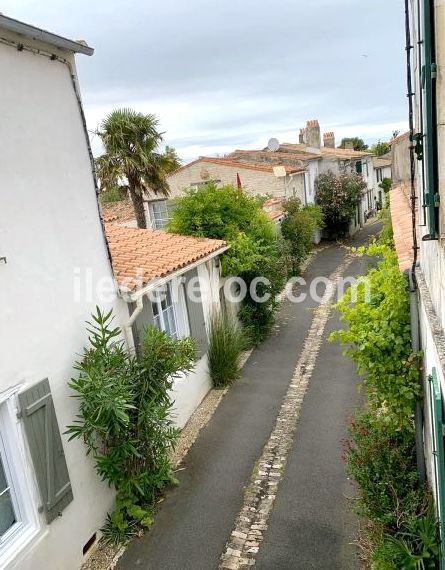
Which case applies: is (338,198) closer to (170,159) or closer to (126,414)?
(170,159)

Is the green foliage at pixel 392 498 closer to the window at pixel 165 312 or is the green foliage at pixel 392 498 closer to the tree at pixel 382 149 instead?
the window at pixel 165 312

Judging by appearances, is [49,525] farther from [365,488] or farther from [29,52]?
[29,52]

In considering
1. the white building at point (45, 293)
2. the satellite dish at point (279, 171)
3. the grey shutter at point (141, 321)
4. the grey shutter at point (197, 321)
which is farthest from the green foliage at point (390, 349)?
the satellite dish at point (279, 171)

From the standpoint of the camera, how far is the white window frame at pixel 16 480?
5.68m

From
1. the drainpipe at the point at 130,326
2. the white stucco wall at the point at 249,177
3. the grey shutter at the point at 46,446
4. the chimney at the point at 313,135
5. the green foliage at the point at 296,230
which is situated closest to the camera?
the grey shutter at the point at 46,446

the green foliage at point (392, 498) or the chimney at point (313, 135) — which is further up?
the chimney at point (313, 135)

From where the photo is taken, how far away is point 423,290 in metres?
5.42

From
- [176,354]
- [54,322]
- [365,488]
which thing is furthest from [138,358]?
[365,488]

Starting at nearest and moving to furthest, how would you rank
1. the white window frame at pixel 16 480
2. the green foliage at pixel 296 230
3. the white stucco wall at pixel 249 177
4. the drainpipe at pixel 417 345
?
1. the white window frame at pixel 16 480
2. the drainpipe at pixel 417 345
3. the green foliage at pixel 296 230
4. the white stucco wall at pixel 249 177

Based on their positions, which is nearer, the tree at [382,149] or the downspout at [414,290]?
the downspout at [414,290]

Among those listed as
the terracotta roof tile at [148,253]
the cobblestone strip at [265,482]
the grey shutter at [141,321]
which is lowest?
the cobblestone strip at [265,482]

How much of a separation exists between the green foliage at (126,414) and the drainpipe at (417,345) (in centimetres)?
360

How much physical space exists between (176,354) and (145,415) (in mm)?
1092

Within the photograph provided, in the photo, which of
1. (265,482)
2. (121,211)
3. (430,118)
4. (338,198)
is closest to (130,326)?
(265,482)
